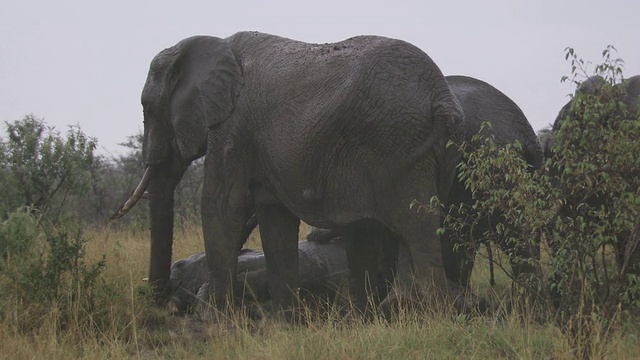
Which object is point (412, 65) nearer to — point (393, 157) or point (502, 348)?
point (393, 157)

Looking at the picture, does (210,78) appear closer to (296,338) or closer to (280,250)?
(280,250)

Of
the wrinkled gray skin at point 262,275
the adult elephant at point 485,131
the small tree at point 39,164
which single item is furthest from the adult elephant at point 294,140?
the small tree at point 39,164

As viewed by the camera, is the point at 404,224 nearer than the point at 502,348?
No

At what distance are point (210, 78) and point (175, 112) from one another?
0.53 m

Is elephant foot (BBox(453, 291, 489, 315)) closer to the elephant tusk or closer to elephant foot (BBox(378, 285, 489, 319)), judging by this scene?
elephant foot (BBox(378, 285, 489, 319))

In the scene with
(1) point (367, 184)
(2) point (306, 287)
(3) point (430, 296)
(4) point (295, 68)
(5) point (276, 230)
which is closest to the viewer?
(3) point (430, 296)

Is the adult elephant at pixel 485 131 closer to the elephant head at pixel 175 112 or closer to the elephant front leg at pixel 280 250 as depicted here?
the elephant front leg at pixel 280 250

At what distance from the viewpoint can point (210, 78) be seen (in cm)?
796

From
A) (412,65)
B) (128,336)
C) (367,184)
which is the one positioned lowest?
(128,336)

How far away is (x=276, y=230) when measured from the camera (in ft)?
26.6

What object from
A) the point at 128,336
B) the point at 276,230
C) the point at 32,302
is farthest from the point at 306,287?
the point at 32,302

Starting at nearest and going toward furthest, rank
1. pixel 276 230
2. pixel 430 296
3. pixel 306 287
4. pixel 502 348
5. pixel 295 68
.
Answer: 1. pixel 502 348
2. pixel 430 296
3. pixel 295 68
4. pixel 276 230
5. pixel 306 287

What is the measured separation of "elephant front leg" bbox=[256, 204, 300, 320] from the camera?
8094mm

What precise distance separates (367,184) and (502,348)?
6.38ft
